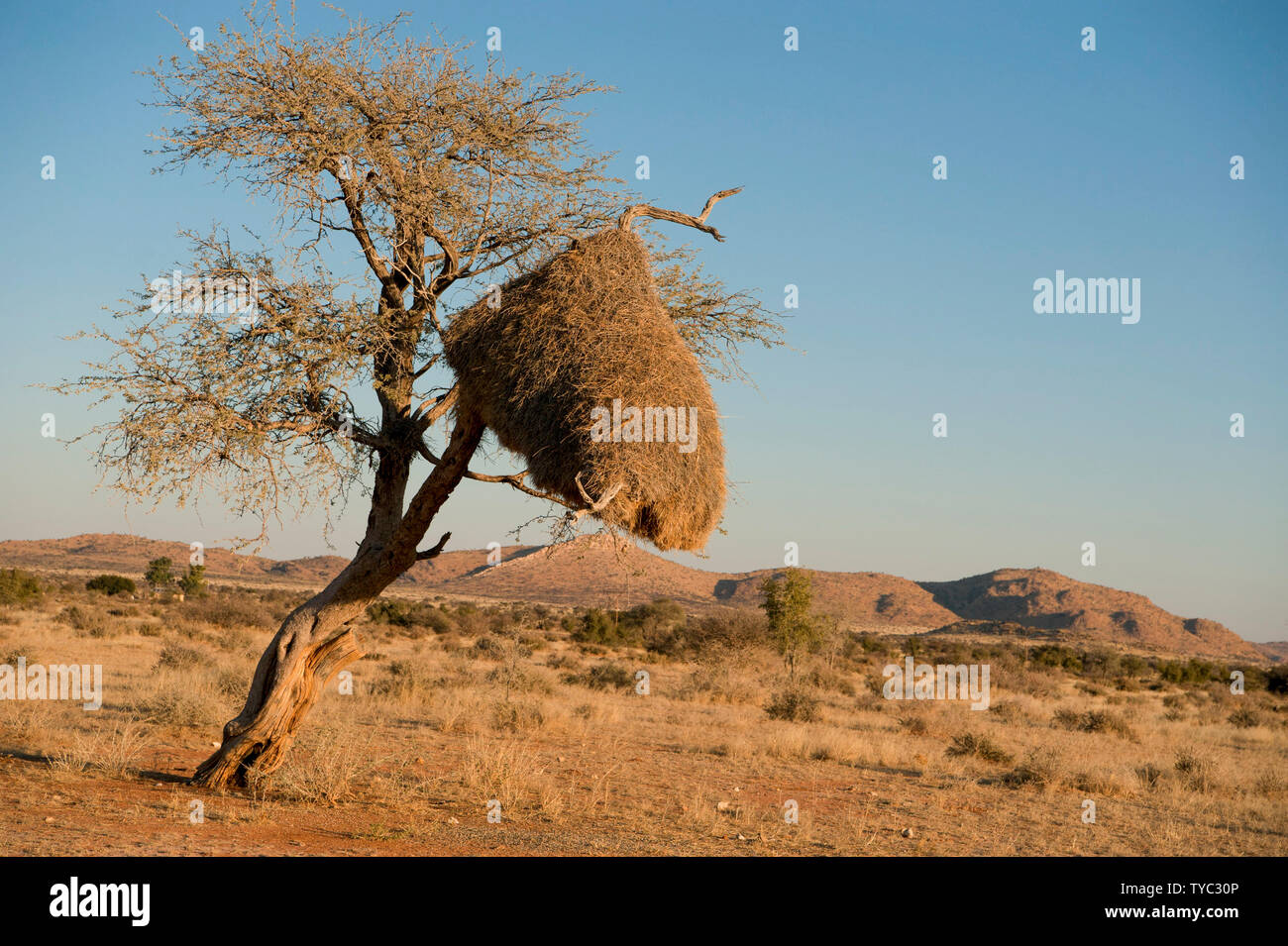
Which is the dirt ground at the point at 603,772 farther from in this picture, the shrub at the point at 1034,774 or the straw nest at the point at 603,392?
the straw nest at the point at 603,392

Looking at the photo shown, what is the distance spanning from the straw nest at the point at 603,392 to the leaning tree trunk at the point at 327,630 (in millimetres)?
1340

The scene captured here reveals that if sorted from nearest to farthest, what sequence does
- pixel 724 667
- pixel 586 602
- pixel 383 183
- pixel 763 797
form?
1. pixel 383 183
2. pixel 763 797
3. pixel 724 667
4. pixel 586 602

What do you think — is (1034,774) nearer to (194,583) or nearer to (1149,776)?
(1149,776)

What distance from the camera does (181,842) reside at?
7.20m

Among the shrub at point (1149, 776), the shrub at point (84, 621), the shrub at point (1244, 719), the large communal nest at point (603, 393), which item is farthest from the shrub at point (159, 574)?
the shrub at point (1149, 776)

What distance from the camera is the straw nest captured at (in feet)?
24.4

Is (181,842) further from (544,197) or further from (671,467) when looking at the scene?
(544,197)

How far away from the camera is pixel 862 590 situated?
397ft

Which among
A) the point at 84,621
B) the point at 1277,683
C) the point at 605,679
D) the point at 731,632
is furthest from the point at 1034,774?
the point at 1277,683

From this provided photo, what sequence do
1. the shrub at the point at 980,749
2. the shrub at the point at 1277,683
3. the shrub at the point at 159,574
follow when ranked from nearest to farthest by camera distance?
the shrub at the point at 980,749, the shrub at the point at 1277,683, the shrub at the point at 159,574

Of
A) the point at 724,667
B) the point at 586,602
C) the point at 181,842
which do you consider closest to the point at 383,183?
the point at 181,842

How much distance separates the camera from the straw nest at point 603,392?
7.45 meters

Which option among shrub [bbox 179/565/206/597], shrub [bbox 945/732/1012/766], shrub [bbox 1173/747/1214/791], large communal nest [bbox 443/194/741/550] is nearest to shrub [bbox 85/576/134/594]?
shrub [bbox 179/565/206/597]
